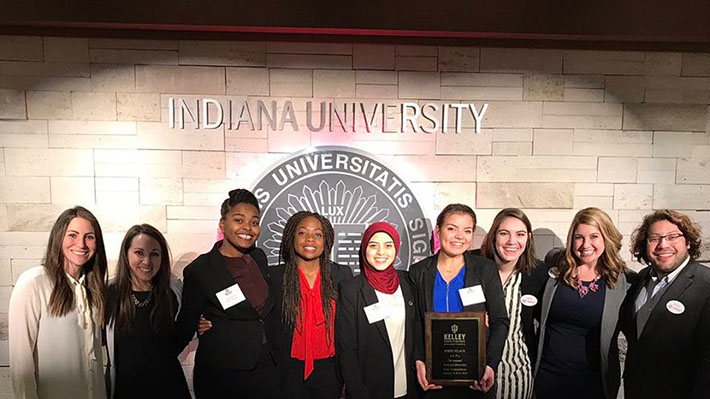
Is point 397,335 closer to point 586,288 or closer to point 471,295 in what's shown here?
point 471,295

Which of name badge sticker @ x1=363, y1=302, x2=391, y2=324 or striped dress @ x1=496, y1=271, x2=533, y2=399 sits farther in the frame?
striped dress @ x1=496, y1=271, x2=533, y2=399

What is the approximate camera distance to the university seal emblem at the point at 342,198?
3439mm

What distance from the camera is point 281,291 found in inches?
110

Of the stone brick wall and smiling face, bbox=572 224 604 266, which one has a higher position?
the stone brick wall

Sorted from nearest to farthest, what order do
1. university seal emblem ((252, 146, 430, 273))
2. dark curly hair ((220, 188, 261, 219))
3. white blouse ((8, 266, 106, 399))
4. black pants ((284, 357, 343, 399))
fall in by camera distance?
white blouse ((8, 266, 106, 399)) → black pants ((284, 357, 343, 399)) → dark curly hair ((220, 188, 261, 219)) → university seal emblem ((252, 146, 430, 273))

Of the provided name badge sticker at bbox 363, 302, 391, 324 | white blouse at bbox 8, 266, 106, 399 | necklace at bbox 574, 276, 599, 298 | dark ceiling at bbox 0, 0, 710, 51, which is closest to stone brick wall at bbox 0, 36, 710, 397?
dark ceiling at bbox 0, 0, 710, 51

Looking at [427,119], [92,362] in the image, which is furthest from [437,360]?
[92,362]

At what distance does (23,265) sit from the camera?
11.1 feet

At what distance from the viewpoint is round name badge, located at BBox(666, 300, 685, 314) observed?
2.67 metres

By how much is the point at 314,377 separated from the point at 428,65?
2215mm

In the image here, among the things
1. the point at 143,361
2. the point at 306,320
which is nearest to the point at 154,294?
the point at 143,361

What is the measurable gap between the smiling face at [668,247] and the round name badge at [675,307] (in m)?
0.18

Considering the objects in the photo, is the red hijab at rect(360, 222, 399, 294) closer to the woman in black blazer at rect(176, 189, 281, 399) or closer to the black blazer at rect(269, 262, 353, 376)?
the black blazer at rect(269, 262, 353, 376)

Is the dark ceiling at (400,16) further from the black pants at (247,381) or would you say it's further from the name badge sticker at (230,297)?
the black pants at (247,381)
